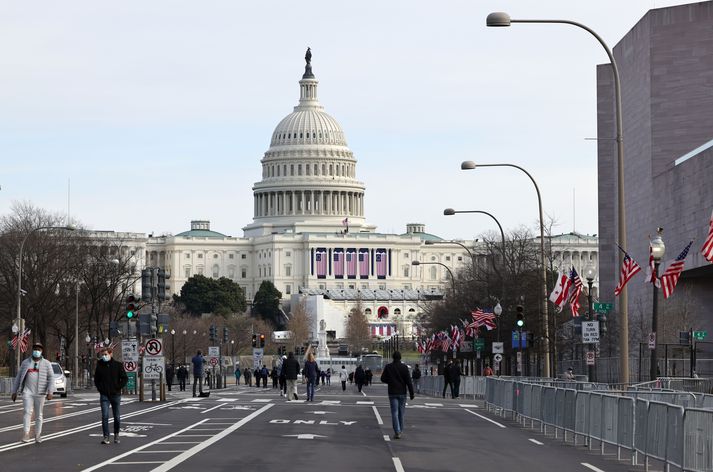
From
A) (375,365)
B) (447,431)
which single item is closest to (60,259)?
(447,431)

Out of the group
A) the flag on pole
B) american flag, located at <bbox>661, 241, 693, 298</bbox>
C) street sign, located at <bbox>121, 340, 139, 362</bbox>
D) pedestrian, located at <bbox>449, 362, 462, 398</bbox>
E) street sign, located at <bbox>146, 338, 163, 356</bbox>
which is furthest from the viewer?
pedestrian, located at <bbox>449, 362, 462, 398</bbox>

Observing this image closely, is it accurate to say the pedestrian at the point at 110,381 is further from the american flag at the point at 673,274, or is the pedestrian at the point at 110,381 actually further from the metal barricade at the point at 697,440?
the american flag at the point at 673,274

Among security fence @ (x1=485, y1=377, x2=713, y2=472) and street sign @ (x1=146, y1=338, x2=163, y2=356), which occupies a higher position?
street sign @ (x1=146, y1=338, x2=163, y2=356)

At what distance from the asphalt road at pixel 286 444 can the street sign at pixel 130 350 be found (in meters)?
6.07

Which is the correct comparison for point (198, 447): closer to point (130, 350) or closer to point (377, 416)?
point (377, 416)

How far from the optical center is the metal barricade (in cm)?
1925

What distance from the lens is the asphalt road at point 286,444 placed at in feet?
76.4

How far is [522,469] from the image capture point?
23062 millimetres

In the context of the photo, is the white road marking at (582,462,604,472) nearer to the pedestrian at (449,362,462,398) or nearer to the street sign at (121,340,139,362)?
the street sign at (121,340,139,362)

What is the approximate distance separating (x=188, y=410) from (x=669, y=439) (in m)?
22.1

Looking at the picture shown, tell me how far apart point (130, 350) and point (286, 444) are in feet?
71.5

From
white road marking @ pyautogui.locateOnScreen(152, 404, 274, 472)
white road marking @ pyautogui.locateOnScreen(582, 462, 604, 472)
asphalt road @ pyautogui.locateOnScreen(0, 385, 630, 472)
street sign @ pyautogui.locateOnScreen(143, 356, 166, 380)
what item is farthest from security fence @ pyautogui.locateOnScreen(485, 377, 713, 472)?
street sign @ pyautogui.locateOnScreen(143, 356, 166, 380)

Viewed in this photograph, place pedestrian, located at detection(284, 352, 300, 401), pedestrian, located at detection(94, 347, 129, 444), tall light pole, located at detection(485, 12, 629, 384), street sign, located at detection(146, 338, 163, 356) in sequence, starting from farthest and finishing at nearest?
pedestrian, located at detection(284, 352, 300, 401)
street sign, located at detection(146, 338, 163, 356)
tall light pole, located at detection(485, 12, 629, 384)
pedestrian, located at detection(94, 347, 129, 444)

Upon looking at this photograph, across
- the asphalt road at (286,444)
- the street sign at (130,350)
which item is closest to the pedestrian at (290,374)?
the street sign at (130,350)
